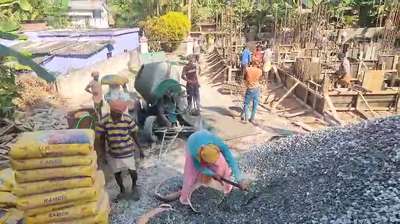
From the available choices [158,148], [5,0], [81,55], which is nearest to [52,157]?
[158,148]

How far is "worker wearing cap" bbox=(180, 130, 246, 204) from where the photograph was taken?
12.4 ft

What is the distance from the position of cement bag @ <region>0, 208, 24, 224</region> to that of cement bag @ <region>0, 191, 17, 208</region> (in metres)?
0.09

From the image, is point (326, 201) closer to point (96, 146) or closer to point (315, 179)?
point (315, 179)

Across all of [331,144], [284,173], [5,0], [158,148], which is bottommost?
[158,148]

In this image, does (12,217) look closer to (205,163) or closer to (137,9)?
(205,163)

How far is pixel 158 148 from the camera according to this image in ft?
21.9

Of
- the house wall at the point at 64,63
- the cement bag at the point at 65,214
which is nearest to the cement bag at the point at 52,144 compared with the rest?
the cement bag at the point at 65,214

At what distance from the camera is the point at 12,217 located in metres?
3.77

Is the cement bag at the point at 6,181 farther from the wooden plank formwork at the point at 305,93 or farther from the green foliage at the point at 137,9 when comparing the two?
the green foliage at the point at 137,9

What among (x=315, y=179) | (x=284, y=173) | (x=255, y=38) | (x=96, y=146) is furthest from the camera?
(x=255, y=38)

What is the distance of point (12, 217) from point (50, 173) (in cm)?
83

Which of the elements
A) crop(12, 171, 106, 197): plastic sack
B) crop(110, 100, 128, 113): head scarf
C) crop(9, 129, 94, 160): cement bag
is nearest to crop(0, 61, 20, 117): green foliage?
crop(110, 100, 128, 113): head scarf

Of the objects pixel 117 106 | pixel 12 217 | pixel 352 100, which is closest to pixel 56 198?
pixel 12 217

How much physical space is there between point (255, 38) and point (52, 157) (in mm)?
19532
